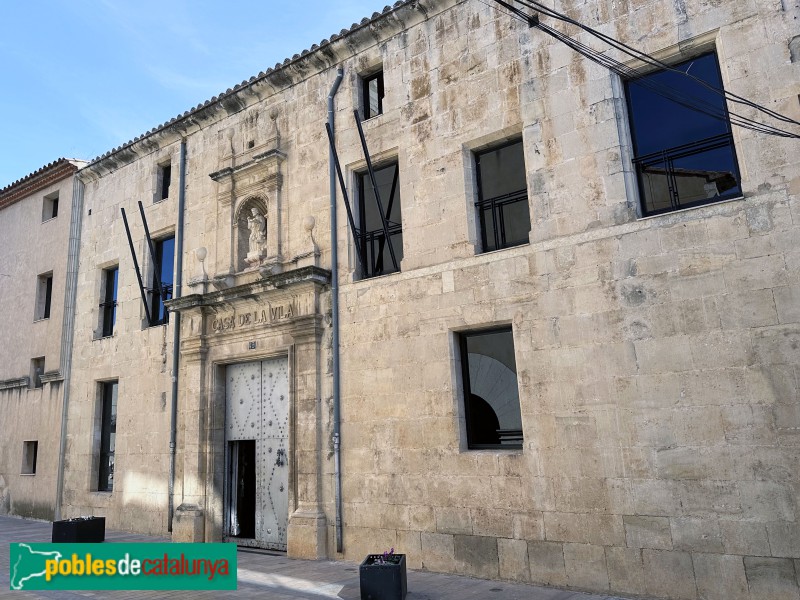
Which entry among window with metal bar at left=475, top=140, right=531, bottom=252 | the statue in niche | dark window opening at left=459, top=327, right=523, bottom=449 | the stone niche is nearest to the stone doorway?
the stone niche

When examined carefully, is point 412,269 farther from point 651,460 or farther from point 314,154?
point 651,460

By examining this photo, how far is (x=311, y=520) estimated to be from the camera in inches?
354

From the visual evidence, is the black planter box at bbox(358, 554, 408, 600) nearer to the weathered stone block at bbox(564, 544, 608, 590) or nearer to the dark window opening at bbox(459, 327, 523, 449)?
A: the weathered stone block at bbox(564, 544, 608, 590)

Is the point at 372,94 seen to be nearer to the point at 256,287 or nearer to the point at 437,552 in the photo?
the point at 256,287

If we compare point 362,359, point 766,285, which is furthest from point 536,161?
point 362,359

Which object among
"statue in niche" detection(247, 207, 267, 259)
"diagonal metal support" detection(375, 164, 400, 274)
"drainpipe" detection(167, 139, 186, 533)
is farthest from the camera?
"drainpipe" detection(167, 139, 186, 533)

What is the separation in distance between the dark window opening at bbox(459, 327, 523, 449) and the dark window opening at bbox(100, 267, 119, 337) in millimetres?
9237

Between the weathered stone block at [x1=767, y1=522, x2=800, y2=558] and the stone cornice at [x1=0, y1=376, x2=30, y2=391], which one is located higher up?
the stone cornice at [x1=0, y1=376, x2=30, y2=391]

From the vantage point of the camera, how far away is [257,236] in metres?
11.1

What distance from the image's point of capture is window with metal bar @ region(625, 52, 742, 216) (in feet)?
23.3

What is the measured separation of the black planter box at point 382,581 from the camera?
21.0 feet

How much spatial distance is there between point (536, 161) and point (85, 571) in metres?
7.80

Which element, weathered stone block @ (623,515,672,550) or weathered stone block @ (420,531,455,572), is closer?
weathered stone block @ (623,515,672,550)

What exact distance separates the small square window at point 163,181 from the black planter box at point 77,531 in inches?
267
